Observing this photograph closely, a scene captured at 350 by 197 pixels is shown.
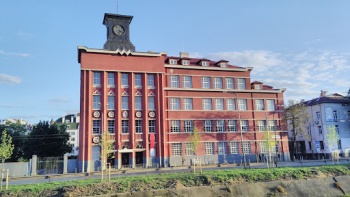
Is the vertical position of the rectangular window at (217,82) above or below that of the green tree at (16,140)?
above

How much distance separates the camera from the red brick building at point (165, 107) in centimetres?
Result: 4453

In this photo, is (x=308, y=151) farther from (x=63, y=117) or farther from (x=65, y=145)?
(x=63, y=117)

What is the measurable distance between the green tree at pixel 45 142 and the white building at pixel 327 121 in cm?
5089

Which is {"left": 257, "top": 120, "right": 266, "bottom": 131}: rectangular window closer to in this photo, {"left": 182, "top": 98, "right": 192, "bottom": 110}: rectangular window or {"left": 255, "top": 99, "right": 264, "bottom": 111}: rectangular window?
{"left": 255, "top": 99, "right": 264, "bottom": 111}: rectangular window

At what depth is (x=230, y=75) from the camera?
2078 inches

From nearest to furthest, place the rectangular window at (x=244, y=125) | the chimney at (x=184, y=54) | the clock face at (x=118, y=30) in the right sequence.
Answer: the clock face at (x=118, y=30), the rectangular window at (x=244, y=125), the chimney at (x=184, y=54)

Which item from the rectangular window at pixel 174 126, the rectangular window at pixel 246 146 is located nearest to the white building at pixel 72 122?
the rectangular window at pixel 174 126

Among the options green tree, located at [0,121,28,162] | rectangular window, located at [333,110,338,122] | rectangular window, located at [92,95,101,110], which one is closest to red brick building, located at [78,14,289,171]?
rectangular window, located at [92,95,101,110]

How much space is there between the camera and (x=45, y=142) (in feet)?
193

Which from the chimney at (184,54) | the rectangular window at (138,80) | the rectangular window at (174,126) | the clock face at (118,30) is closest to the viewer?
the rectangular window at (138,80)

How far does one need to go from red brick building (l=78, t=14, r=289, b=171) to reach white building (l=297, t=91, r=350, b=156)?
32.8 feet

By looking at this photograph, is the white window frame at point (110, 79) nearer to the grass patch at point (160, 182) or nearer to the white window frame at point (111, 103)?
the white window frame at point (111, 103)

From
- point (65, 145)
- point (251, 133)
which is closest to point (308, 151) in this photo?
point (251, 133)

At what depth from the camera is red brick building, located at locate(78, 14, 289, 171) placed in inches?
1753
